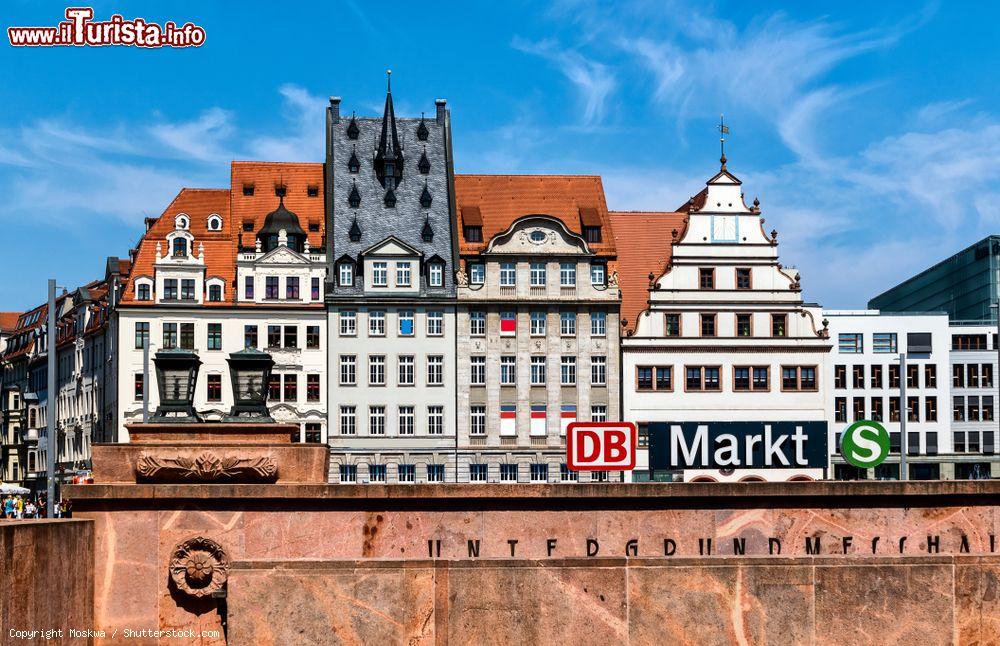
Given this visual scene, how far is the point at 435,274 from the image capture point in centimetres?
7562

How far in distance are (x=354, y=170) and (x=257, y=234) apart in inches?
238

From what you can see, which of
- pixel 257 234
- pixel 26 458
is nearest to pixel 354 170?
pixel 257 234

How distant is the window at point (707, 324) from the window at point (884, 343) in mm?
12703

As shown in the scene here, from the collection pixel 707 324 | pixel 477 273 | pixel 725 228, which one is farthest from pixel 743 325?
pixel 477 273

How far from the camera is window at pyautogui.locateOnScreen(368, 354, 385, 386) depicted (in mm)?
74625

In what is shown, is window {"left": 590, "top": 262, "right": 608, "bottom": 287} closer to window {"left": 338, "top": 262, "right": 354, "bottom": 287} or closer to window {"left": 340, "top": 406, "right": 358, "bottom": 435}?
window {"left": 338, "top": 262, "right": 354, "bottom": 287}

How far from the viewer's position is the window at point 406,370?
7469 cm

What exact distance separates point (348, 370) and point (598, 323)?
12339mm

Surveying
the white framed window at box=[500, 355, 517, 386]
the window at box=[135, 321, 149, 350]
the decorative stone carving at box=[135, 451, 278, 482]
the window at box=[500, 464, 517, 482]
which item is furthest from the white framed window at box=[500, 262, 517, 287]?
the decorative stone carving at box=[135, 451, 278, 482]

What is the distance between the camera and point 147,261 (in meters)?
76.1

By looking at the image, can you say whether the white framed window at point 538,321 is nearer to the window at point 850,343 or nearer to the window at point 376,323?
the window at point 376,323

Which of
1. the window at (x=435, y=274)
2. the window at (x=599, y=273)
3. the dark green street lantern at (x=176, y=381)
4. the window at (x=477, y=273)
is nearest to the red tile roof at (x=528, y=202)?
the window at (x=599, y=273)

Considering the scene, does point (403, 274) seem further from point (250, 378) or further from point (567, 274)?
point (250, 378)

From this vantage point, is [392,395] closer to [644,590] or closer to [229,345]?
[229,345]
